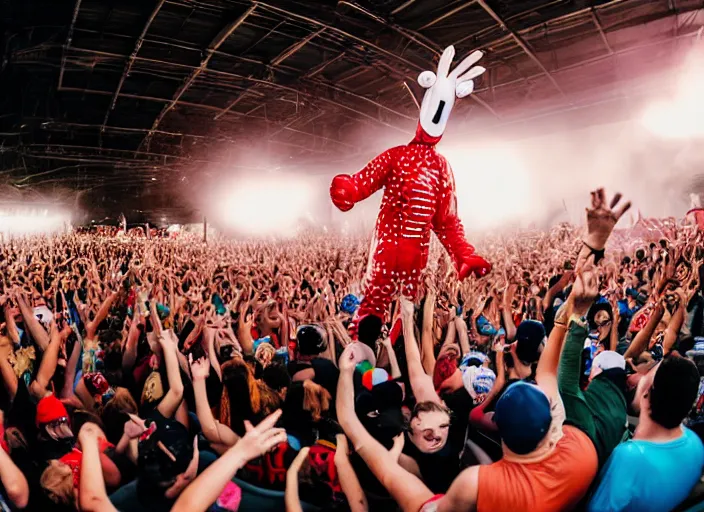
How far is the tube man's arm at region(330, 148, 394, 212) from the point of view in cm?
257

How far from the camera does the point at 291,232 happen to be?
3.33 meters

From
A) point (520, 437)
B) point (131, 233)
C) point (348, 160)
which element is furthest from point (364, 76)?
point (520, 437)

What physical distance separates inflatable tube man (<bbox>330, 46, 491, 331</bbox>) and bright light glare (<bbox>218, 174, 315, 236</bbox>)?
680 millimetres

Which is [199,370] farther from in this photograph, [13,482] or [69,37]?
[69,37]

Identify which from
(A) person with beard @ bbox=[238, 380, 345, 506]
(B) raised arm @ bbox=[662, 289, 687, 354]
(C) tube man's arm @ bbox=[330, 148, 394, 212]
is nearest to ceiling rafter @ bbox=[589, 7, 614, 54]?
(C) tube man's arm @ bbox=[330, 148, 394, 212]

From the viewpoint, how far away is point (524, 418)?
4.63 feet

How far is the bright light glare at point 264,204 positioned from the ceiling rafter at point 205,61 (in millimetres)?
626

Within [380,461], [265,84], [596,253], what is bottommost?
[380,461]

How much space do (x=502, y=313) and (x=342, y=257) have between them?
114 centimetres

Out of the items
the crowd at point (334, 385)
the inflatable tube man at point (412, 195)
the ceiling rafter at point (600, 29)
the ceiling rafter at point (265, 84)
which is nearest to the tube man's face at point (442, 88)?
the inflatable tube man at point (412, 195)

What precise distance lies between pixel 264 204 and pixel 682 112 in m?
2.86

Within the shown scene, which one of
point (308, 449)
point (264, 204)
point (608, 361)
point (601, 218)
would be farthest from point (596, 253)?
point (264, 204)

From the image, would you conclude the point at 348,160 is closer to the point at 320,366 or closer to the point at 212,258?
the point at 212,258

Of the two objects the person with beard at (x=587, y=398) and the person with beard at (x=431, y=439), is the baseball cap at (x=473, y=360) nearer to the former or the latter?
the person with beard at (x=431, y=439)
